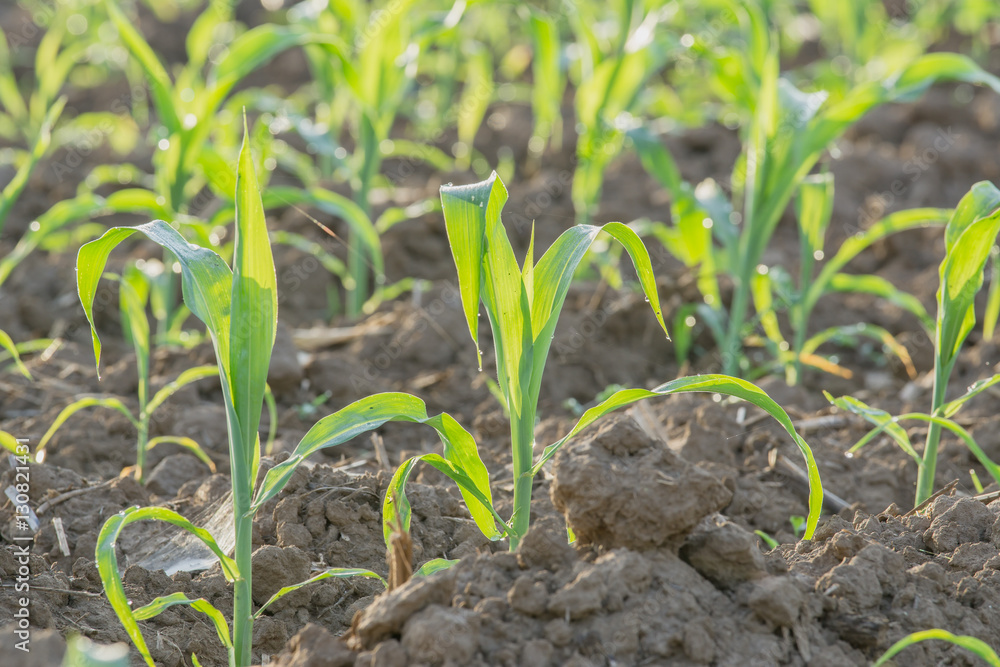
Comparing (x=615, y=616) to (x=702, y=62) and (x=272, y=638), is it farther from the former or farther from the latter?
(x=702, y=62)

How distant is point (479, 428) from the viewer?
2.26 meters

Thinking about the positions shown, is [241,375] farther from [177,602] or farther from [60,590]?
[60,590]

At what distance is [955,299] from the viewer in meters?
1.66

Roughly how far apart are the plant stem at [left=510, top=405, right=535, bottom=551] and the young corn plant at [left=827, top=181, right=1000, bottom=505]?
1.78ft

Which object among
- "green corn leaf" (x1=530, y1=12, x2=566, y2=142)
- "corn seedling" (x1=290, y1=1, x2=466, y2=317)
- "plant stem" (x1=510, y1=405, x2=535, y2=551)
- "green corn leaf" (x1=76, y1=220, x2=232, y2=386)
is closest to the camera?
"green corn leaf" (x1=76, y1=220, x2=232, y2=386)

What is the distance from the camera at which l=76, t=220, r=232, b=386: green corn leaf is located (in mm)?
1290

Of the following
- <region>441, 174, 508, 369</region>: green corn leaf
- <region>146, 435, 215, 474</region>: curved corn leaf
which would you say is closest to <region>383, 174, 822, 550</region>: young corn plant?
<region>441, 174, 508, 369</region>: green corn leaf

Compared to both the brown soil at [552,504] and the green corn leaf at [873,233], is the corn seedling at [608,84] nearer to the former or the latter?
the brown soil at [552,504]

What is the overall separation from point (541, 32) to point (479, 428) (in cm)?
179

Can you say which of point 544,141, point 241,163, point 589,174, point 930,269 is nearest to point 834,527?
point 241,163

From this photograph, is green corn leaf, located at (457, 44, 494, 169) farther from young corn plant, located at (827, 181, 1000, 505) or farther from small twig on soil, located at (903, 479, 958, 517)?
small twig on soil, located at (903, 479, 958, 517)

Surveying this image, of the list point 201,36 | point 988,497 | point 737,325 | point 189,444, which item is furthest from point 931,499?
point 201,36

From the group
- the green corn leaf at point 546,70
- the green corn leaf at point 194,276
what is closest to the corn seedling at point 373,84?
the green corn leaf at point 546,70

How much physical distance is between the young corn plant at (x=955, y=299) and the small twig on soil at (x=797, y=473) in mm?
203
